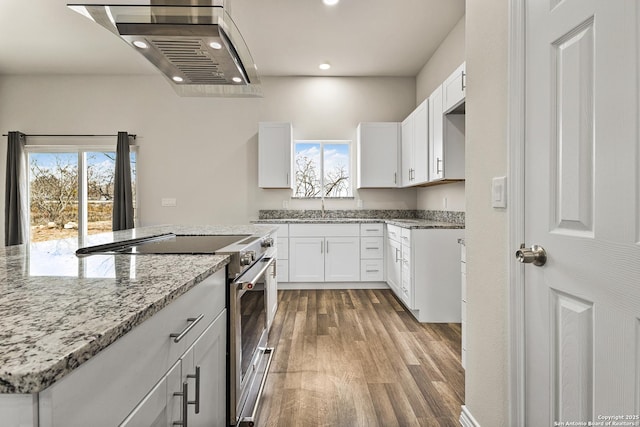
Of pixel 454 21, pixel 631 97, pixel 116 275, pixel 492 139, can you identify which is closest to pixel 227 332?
pixel 116 275

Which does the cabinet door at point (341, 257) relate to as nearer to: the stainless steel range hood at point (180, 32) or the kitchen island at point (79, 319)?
the stainless steel range hood at point (180, 32)

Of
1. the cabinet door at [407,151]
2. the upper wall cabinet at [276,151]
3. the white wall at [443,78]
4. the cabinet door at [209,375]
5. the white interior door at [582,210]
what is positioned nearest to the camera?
the white interior door at [582,210]

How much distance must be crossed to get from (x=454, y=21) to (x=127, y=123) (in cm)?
438

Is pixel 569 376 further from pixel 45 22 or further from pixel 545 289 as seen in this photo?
pixel 45 22

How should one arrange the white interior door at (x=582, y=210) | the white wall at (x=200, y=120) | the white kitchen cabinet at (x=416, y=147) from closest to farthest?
the white interior door at (x=582, y=210), the white kitchen cabinet at (x=416, y=147), the white wall at (x=200, y=120)

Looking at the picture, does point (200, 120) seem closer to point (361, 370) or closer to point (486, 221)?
point (361, 370)

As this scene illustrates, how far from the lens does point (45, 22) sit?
3.49m

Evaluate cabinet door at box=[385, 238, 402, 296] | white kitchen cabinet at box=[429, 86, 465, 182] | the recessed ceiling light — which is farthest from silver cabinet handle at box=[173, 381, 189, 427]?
cabinet door at box=[385, 238, 402, 296]

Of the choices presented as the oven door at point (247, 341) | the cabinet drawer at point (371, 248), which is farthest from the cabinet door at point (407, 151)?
the oven door at point (247, 341)

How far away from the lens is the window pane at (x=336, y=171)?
193 inches

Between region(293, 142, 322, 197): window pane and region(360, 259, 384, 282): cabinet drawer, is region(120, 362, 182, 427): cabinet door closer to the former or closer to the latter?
region(360, 259, 384, 282): cabinet drawer

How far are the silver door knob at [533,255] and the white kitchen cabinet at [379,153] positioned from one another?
3.48m

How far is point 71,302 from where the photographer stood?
66 cm

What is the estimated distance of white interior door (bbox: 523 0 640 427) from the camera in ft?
2.55
